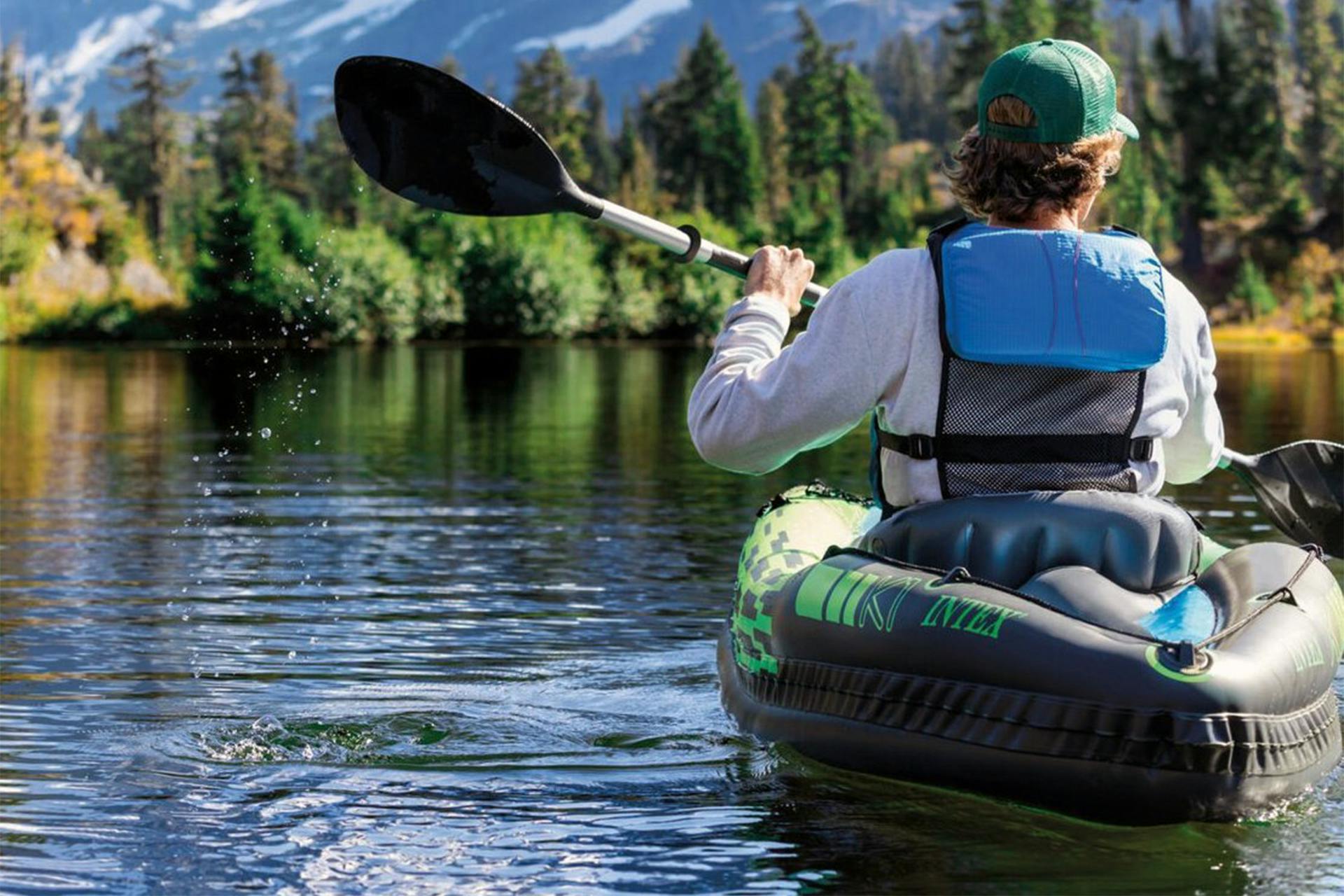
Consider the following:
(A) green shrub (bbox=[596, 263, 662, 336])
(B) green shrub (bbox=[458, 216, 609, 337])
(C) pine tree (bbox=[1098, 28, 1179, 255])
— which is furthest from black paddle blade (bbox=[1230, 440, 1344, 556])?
(C) pine tree (bbox=[1098, 28, 1179, 255])

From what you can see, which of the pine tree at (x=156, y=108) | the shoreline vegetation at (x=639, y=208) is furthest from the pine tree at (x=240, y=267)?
the pine tree at (x=156, y=108)

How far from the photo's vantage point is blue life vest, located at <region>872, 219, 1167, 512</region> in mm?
5020

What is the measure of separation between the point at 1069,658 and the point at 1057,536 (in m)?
0.37

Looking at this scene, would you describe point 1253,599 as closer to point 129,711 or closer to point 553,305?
point 129,711

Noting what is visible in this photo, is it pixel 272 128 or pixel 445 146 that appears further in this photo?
pixel 272 128

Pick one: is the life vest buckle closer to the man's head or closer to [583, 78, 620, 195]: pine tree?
the man's head

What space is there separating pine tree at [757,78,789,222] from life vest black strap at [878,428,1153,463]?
348 ft

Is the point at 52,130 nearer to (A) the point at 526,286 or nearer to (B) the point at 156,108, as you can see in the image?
(B) the point at 156,108

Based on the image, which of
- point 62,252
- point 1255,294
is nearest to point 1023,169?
point 1255,294

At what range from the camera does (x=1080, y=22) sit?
303ft

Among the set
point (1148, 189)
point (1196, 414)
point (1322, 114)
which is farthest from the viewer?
point (1148, 189)

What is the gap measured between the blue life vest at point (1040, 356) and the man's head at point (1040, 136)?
100 mm

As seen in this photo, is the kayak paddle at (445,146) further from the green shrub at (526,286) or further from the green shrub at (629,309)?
the green shrub at (629,309)

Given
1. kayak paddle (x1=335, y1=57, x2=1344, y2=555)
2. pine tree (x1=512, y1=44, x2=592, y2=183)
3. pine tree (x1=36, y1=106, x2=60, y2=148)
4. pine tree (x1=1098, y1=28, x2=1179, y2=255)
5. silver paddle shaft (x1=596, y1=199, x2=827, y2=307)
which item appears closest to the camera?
silver paddle shaft (x1=596, y1=199, x2=827, y2=307)
